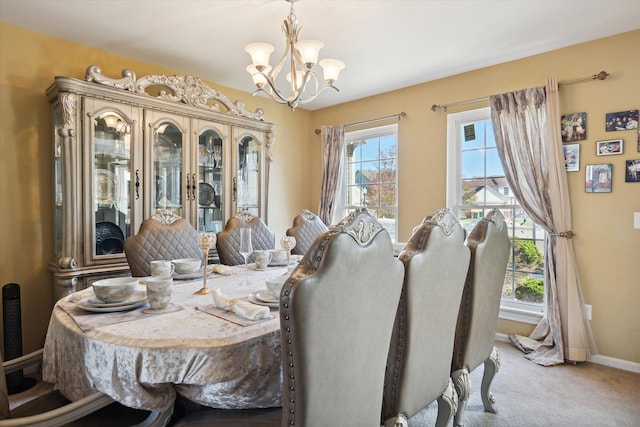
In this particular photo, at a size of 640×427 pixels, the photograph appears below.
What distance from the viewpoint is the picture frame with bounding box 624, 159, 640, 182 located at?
103 inches

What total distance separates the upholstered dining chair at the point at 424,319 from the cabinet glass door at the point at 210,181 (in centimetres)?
243

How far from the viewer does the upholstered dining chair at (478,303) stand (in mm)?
1676

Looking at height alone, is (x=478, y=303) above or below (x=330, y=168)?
below

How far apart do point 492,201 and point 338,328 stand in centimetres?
296

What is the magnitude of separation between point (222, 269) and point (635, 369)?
302 centimetres

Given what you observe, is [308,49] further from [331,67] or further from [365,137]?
[365,137]

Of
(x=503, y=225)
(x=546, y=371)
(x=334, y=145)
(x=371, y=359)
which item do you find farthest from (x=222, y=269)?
(x=334, y=145)

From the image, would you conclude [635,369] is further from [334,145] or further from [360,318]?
[334,145]

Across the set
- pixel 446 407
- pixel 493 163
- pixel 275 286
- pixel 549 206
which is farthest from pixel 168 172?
pixel 549 206

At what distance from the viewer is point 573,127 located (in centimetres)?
285

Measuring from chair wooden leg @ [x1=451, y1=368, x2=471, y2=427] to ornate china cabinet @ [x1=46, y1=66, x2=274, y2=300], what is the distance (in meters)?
2.41

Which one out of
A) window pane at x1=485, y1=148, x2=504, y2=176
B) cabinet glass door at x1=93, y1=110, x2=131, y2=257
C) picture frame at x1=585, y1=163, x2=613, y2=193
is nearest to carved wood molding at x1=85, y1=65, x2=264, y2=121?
cabinet glass door at x1=93, y1=110, x2=131, y2=257

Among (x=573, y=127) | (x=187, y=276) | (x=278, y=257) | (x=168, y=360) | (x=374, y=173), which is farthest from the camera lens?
(x=374, y=173)

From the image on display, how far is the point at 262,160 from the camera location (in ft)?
12.4
